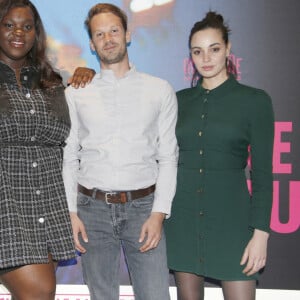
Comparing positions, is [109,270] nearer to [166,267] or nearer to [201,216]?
[166,267]

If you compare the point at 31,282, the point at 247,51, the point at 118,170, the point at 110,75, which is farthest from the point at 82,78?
the point at 247,51

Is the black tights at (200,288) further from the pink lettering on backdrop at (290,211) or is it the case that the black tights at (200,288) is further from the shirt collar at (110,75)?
the shirt collar at (110,75)

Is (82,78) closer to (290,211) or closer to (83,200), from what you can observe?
(83,200)

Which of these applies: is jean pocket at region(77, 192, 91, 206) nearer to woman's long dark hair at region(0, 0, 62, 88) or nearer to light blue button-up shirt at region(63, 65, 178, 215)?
light blue button-up shirt at region(63, 65, 178, 215)

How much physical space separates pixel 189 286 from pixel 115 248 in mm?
390

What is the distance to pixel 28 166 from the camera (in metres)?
2.06

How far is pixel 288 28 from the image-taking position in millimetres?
2969

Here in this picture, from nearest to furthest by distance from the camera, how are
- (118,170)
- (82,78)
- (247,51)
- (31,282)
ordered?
(31,282)
(118,170)
(82,78)
(247,51)

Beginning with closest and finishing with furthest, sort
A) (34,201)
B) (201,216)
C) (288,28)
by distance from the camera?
1. (34,201)
2. (201,216)
3. (288,28)

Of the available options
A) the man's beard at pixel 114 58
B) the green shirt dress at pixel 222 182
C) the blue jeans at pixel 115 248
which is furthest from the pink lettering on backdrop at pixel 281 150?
the man's beard at pixel 114 58

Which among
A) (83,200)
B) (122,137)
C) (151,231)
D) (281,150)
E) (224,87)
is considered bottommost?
(151,231)

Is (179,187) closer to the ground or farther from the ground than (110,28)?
closer to the ground

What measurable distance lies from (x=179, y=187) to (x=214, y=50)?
657mm

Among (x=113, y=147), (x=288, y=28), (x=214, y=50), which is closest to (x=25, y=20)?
(x=113, y=147)
